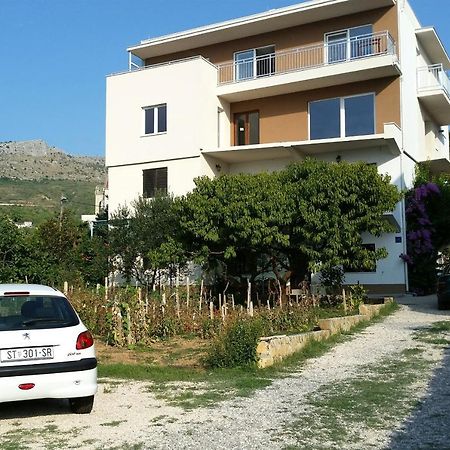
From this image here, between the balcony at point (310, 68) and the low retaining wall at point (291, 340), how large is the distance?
12710 millimetres

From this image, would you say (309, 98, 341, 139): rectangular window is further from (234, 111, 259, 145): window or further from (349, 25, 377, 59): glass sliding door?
(234, 111, 259, 145): window

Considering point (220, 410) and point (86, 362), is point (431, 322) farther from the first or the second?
point (86, 362)

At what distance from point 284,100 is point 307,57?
2114 mm

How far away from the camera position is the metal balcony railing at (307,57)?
23.9m

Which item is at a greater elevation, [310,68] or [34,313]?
[310,68]

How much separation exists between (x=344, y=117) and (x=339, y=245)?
9.33 metres

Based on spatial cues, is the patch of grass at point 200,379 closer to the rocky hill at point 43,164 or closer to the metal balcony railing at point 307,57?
the metal balcony railing at point 307,57

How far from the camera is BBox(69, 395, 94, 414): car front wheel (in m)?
6.62

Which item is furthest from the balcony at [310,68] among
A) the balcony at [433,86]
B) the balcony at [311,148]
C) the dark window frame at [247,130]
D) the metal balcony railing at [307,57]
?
the balcony at [433,86]

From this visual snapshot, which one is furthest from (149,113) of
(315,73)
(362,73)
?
(362,73)

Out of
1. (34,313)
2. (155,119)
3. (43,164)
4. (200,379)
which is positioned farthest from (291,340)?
(43,164)

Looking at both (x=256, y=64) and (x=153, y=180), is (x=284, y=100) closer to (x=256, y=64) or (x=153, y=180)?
(x=256, y=64)

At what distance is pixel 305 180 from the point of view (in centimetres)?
1888

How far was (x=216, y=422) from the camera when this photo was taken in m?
6.20
